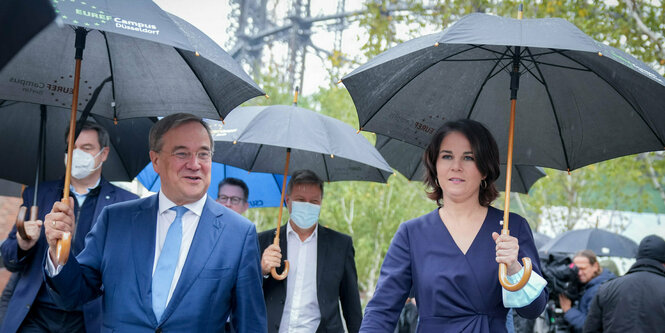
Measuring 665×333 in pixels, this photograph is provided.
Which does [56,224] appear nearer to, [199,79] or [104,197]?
[199,79]

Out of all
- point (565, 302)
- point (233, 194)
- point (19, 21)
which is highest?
point (19, 21)

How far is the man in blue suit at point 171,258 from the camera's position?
11.9ft

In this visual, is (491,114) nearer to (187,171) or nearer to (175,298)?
(187,171)

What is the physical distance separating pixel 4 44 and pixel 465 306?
2.82 metres

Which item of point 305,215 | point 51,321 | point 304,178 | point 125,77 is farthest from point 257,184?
point 51,321

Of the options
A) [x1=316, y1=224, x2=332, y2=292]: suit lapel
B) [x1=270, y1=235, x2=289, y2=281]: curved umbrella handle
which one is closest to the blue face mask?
[x1=316, y1=224, x2=332, y2=292]: suit lapel

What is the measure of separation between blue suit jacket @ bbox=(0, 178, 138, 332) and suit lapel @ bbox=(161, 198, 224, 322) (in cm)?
146

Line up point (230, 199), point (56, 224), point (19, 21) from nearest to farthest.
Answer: point (19, 21) < point (56, 224) < point (230, 199)

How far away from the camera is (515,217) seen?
398cm

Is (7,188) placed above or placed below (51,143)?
below

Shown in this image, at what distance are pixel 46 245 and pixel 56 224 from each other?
160 centimetres

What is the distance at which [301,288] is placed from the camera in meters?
5.95

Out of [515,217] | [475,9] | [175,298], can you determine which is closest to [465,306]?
[515,217]

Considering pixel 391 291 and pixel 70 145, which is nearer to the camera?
pixel 391 291
